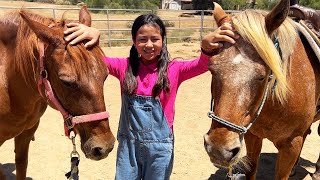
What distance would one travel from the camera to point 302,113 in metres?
2.41

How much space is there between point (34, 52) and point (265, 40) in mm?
1439

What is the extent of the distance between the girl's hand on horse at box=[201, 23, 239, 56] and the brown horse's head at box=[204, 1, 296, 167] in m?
0.03

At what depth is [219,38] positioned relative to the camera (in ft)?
5.81

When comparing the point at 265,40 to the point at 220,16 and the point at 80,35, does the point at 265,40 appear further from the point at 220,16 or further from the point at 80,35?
the point at 80,35

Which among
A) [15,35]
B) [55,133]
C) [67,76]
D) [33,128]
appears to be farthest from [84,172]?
[67,76]

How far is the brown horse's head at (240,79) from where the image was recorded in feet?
5.49

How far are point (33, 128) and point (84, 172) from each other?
2.94 ft

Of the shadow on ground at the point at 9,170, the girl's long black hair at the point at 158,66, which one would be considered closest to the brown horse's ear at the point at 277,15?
the girl's long black hair at the point at 158,66

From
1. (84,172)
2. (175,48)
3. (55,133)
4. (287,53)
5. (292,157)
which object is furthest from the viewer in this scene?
(175,48)

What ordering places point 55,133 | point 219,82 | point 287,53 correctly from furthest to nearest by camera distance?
point 55,133, point 287,53, point 219,82

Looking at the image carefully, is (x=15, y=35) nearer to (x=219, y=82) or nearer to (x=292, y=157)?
(x=219, y=82)

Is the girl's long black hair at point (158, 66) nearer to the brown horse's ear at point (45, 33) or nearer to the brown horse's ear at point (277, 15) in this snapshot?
the brown horse's ear at point (45, 33)

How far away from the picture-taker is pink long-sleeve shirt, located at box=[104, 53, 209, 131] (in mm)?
2010

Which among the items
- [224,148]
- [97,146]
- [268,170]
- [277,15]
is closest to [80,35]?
[97,146]
